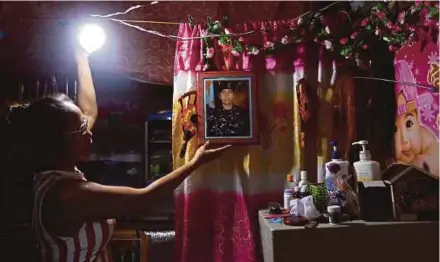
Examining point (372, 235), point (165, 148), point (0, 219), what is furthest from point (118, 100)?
point (372, 235)

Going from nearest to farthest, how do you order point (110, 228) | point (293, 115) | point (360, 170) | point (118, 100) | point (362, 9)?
point (110, 228)
point (360, 170)
point (362, 9)
point (293, 115)
point (118, 100)

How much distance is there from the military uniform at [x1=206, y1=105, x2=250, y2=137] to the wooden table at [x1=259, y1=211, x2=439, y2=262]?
1.76 ft

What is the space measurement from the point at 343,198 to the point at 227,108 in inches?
22.1

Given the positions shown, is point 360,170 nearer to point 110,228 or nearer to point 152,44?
point 110,228

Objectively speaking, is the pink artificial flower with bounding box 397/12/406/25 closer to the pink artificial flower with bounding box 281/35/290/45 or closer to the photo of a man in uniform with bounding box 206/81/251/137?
the pink artificial flower with bounding box 281/35/290/45

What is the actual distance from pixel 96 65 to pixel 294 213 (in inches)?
37.4

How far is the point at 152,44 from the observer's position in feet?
5.53

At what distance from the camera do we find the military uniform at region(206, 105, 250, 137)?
1.60m

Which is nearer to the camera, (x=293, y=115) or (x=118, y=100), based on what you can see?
(x=293, y=115)

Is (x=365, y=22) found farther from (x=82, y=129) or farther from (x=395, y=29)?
(x=82, y=129)


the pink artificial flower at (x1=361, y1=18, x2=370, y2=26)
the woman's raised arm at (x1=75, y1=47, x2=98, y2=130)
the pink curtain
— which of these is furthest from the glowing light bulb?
the pink artificial flower at (x1=361, y1=18, x2=370, y2=26)

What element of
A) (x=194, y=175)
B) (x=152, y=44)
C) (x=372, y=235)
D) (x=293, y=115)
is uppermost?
(x=152, y=44)

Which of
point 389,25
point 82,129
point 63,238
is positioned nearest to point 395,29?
point 389,25

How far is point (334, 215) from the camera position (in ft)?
3.86
